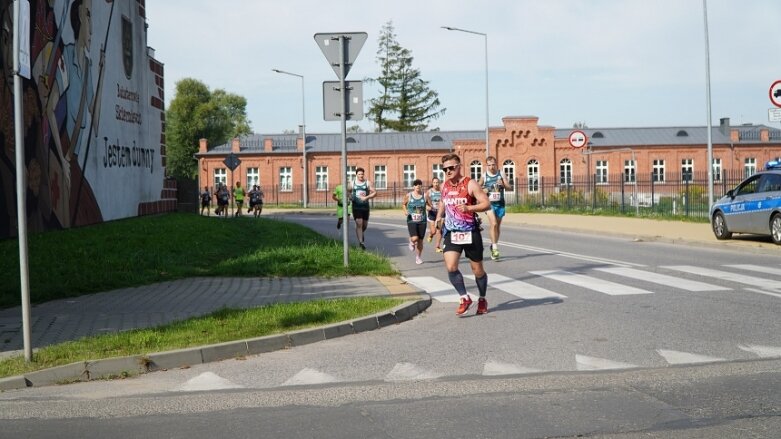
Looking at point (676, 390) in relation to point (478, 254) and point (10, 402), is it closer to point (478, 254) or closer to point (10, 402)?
point (478, 254)

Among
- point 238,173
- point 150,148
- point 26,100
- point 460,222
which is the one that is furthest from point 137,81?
point 238,173

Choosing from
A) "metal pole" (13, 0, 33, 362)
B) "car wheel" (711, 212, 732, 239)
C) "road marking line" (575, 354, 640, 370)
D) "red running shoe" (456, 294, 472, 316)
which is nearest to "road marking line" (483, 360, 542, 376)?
"road marking line" (575, 354, 640, 370)

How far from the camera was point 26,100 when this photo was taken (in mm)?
16094

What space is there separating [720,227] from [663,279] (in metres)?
8.74

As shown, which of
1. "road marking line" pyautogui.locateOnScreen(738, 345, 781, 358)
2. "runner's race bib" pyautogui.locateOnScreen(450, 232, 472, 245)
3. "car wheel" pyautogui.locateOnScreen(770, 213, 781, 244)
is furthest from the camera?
"car wheel" pyautogui.locateOnScreen(770, 213, 781, 244)

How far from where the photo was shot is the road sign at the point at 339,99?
14148 millimetres

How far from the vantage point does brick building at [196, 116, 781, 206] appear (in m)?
69.9

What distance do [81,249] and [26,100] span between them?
3248 millimetres

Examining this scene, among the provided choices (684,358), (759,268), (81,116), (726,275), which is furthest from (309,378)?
(81,116)

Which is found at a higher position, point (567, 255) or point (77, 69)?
point (77, 69)

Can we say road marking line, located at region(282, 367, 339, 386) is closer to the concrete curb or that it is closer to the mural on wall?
the concrete curb

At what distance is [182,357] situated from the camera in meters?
7.68

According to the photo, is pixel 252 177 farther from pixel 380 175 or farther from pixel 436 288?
pixel 436 288

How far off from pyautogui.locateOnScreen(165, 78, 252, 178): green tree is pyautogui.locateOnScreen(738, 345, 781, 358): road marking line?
89.7 metres
